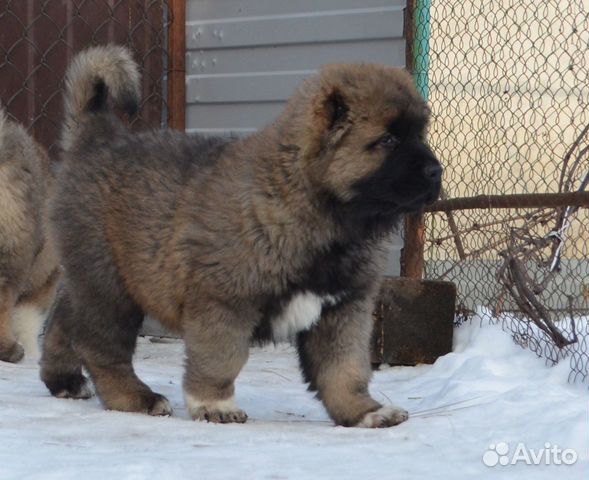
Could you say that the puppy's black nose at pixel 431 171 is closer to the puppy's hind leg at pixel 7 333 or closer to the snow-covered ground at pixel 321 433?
the snow-covered ground at pixel 321 433

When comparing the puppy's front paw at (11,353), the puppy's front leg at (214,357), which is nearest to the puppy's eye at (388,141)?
the puppy's front leg at (214,357)

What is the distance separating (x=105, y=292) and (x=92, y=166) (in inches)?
19.4

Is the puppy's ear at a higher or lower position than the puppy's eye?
higher

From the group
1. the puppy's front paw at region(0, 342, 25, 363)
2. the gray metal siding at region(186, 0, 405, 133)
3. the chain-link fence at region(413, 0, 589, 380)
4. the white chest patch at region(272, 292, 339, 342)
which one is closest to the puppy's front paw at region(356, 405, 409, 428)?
the white chest patch at region(272, 292, 339, 342)

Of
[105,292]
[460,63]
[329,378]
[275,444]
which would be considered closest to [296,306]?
[329,378]

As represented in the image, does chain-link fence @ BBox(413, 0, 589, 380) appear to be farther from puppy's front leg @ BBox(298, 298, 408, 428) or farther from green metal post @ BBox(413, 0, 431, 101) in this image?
puppy's front leg @ BBox(298, 298, 408, 428)

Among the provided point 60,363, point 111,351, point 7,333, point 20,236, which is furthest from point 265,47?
point 111,351

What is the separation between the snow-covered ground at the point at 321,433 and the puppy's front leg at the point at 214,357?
0.09 m

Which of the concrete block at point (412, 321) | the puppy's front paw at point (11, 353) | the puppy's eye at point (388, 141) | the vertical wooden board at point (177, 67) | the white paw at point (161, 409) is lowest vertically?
the puppy's front paw at point (11, 353)

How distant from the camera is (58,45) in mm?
Result: 6477

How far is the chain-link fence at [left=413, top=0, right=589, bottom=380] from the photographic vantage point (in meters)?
5.59

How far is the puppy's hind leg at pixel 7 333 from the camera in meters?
5.42

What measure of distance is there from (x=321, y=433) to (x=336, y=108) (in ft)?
3.42

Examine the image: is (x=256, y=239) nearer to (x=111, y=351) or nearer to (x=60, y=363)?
(x=111, y=351)
